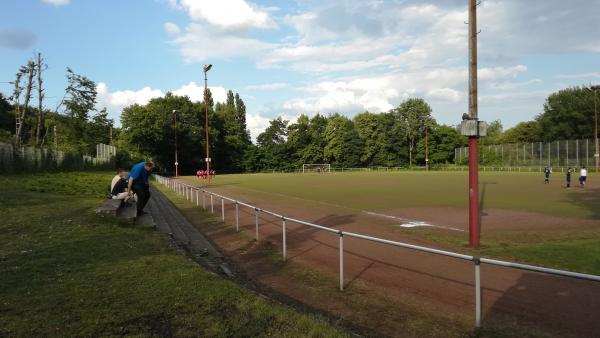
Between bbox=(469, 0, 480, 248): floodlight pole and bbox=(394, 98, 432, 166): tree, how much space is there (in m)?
94.2

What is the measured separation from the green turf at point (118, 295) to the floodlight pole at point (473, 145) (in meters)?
6.35

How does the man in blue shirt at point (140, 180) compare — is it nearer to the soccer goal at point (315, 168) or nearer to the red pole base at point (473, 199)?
the red pole base at point (473, 199)

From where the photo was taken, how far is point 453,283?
7.32m

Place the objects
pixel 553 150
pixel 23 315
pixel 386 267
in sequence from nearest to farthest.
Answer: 1. pixel 23 315
2. pixel 386 267
3. pixel 553 150

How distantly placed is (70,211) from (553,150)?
7717cm

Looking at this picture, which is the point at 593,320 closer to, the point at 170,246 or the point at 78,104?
the point at 170,246

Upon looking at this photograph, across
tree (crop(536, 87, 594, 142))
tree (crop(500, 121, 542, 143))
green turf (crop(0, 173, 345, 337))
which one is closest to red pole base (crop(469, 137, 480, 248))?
green turf (crop(0, 173, 345, 337))

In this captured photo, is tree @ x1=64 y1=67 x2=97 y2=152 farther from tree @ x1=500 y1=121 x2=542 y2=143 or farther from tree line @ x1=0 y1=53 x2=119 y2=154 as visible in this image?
tree @ x1=500 y1=121 x2=542 y2=143

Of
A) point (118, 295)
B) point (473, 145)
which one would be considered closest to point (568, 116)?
point (473, 145)

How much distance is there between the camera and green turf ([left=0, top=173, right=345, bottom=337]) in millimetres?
4773

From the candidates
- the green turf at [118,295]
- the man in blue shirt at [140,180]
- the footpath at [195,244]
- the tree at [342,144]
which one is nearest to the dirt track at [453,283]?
the footpath at [195,244]

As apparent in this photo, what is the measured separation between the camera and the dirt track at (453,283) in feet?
19.2

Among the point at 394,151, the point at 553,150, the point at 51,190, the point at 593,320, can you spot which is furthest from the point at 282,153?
the point at 593,320

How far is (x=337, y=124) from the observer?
110875mm
